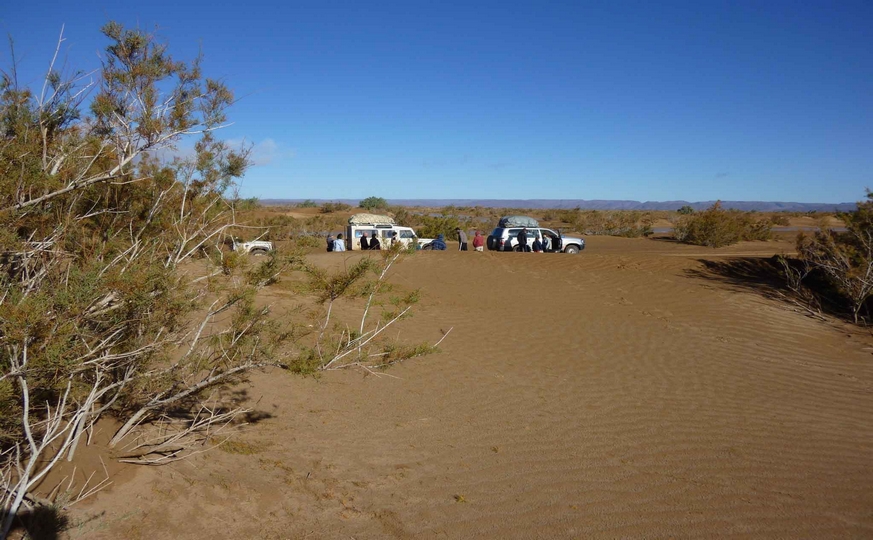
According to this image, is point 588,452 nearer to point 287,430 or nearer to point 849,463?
point 849,463

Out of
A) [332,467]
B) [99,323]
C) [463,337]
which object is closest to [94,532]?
[99,323]

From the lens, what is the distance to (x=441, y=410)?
696 cm

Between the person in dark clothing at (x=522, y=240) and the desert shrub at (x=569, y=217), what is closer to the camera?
the person in dark clothing at (x=522, y=240)

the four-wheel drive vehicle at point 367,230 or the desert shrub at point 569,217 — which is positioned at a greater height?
the desert shrub at point 569,217

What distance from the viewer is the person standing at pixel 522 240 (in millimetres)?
21656

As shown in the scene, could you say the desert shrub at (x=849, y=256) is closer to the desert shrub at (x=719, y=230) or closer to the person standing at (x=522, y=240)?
the person standing at (x=522, y=240)

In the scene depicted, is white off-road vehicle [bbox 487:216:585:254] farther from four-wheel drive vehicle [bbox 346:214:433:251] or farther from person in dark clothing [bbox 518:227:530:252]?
four-wheel drive vehicle [bbox 346:214:433:251]

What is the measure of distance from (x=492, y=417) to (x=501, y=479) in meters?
1.67

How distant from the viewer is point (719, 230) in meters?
29.0

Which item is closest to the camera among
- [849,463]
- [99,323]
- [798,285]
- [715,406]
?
[99,323]

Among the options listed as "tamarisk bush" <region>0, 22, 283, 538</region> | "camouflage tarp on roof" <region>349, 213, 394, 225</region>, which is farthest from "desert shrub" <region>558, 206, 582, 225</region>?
"tamarisk bush" <region>0, 22, 283, 538</region>

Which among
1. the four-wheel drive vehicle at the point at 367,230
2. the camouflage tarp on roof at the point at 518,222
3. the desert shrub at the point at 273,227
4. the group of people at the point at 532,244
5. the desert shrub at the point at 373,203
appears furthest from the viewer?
the desert shrub at the point at 373,203

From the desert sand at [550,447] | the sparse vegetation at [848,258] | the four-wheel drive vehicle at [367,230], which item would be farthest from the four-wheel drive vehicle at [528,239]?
the desert sand at [550,447]

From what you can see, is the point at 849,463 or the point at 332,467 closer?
the point at 332,467
